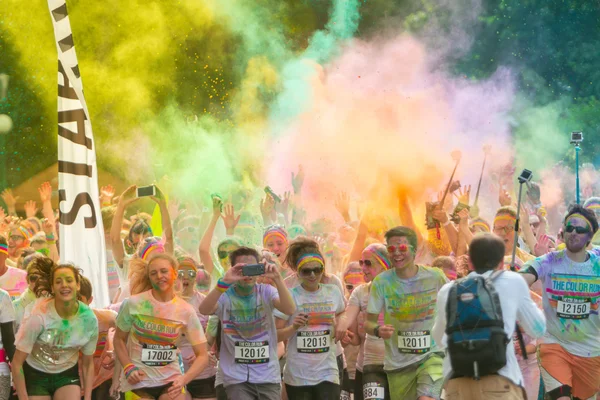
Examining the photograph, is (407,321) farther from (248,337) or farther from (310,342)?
(248,337)

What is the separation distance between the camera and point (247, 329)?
7.13m

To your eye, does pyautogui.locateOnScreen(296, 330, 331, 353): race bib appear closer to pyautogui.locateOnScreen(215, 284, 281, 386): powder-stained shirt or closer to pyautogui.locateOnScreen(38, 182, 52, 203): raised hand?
pyautogui.locateOnScreen(215, 284, 281, 386): powder-stained shirt

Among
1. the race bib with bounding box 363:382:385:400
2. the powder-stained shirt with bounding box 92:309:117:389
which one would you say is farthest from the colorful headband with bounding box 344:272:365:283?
the powder-stained shirt with bounding box 92:309:117:389

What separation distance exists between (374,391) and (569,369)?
1.42 m

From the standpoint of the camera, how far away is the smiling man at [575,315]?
710 centimetres

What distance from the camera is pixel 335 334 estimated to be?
730cm

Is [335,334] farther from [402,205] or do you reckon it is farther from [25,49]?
[25,49]

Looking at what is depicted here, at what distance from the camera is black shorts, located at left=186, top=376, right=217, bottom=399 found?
7906 mm

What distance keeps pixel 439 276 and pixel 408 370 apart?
716 mm

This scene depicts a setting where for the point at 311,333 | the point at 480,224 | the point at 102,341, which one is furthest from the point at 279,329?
the point at 480,224

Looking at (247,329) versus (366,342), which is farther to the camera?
(366,342)

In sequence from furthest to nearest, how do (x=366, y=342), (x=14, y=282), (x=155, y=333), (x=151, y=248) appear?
(x=151, y=248) → (x=14, y=282) → (x=366, y=342) → (x=155, y=333)

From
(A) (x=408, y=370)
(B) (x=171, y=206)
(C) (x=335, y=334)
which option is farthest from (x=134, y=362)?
(B) (x=171, y=206)

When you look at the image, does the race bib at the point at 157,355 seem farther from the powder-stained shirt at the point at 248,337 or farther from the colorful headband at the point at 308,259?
the colorful headband at the point at 308,259
